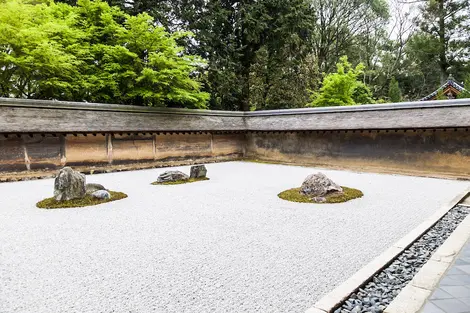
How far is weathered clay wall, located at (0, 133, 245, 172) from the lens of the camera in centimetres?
867

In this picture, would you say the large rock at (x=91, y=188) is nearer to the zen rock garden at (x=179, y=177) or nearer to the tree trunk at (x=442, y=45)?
the zen rock garden at (x=179, y=177)

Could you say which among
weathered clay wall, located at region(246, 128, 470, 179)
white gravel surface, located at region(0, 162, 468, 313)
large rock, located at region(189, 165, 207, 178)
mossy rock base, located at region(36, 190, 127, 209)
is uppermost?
weathered clay wall, located at region(246, 128, 470, 179)

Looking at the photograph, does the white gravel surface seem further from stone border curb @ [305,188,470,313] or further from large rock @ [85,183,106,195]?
large rock @ [85,183,106,195]

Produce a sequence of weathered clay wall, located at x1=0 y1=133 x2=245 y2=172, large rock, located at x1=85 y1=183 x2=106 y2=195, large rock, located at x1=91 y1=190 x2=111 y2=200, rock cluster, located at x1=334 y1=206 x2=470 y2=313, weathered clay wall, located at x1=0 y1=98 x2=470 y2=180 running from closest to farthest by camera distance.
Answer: rock cluster, located at x1=334 y1=206 x2=470 y2=313
large rock, located at x1=91 y1=190 x2=111 y2=200
large rock, located at x1=85 y1=183 x2=106 y2=195
weathered clay wall, located at x1=0 y1=133 x2=245 y2=172
weathered clay wall, located at x1=0 y1=98 x2=470 y2=180

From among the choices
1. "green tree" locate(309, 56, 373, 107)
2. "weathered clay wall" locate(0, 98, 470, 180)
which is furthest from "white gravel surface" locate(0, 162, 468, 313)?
"green tree" locate(309, 56, 373, 107)

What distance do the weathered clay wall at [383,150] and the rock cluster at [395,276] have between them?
5981 mm

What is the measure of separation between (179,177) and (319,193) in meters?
4.12

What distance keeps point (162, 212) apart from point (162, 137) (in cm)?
694

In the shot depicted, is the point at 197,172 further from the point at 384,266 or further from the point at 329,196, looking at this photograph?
the point at 384,266

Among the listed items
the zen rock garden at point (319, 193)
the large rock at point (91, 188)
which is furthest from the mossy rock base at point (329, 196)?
the large rock at point (91, 188)

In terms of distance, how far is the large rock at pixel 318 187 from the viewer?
250 inches

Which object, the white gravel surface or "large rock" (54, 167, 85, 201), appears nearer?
the white gravel surface

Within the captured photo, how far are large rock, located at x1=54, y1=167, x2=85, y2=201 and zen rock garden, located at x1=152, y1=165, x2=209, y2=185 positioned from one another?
233cm

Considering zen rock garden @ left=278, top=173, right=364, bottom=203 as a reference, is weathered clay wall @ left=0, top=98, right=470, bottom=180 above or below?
above
